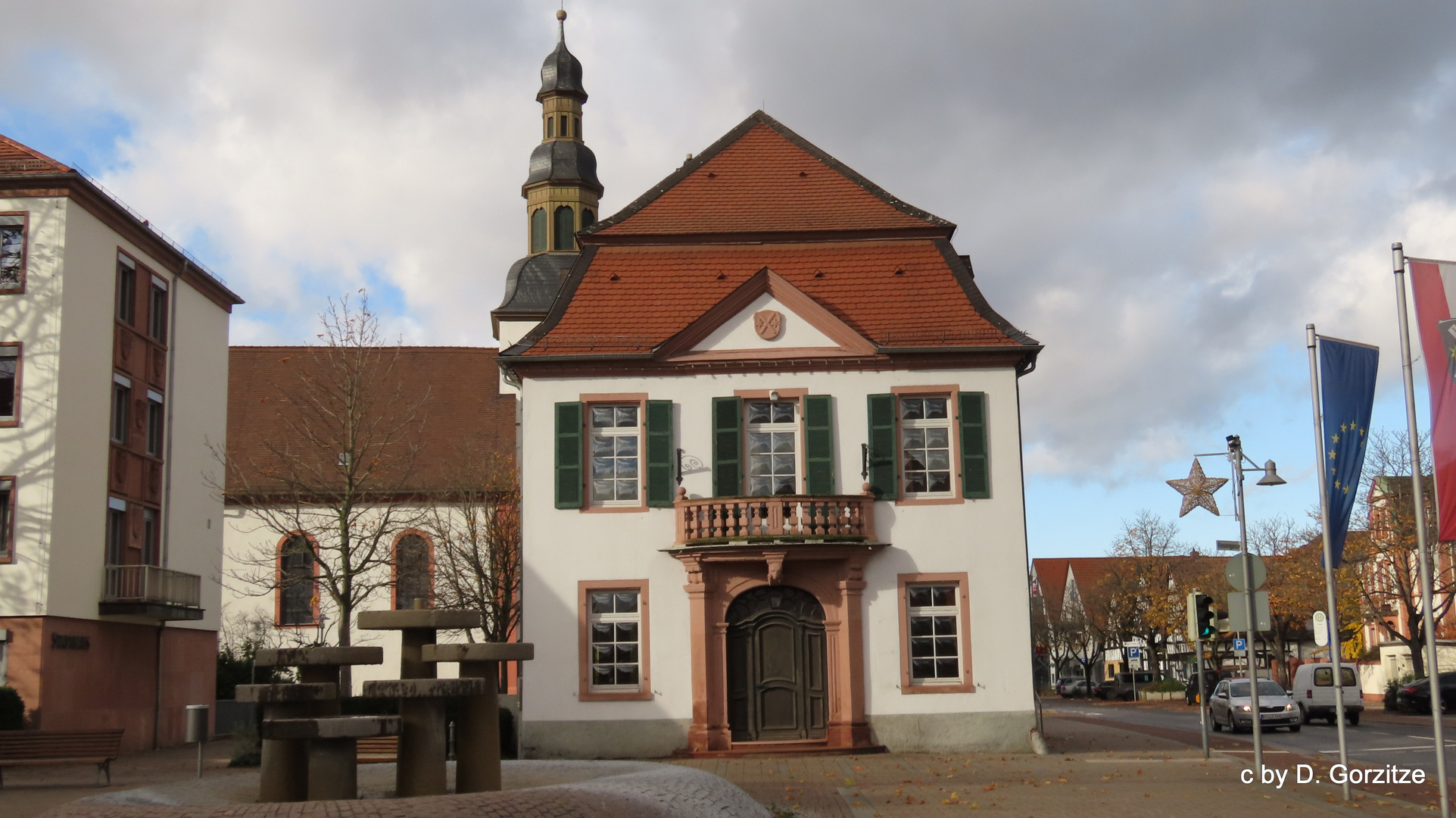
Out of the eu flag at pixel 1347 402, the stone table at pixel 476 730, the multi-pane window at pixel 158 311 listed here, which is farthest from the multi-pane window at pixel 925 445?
the multi-pane window at pixel 158 311

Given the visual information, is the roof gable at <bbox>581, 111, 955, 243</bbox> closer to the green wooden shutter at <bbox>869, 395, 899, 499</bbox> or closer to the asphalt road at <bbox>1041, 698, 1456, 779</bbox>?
the green wooden shutter at <bbox>869, 395, 899, 499</bbox>

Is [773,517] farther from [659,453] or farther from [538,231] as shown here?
[538,231]

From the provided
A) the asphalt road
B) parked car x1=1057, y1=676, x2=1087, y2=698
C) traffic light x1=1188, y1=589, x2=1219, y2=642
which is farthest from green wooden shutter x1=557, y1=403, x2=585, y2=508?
parked car x1=1057, y1=676, x2=1087, y2=698

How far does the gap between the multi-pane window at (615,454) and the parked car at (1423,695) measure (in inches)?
1126

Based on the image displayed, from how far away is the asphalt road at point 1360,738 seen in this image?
23469 millimetres

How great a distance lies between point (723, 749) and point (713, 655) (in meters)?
1.51

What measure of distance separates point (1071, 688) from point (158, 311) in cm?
5820

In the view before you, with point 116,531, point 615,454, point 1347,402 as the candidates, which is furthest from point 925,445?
point 116,531

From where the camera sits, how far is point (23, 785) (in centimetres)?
2120

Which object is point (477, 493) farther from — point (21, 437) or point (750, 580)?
point (750, 580)

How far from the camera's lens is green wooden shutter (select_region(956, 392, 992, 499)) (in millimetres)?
24344

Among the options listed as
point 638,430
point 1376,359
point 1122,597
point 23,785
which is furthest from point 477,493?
point 1122,597

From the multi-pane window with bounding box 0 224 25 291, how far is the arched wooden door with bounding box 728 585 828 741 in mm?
15830

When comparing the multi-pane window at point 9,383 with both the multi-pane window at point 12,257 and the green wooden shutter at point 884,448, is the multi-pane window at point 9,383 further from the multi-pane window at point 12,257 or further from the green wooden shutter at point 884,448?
the green wooden shutter at point 884,448
